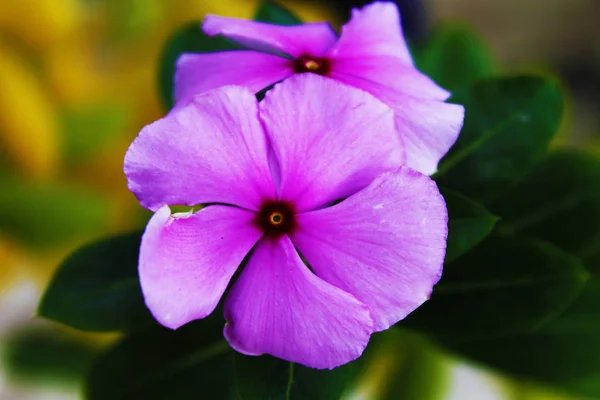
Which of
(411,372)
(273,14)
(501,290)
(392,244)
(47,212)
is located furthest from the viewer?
(47,212)

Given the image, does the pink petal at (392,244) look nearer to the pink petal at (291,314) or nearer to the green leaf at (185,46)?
the pink petal at (291,314)

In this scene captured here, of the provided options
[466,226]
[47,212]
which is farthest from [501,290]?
[47,212]

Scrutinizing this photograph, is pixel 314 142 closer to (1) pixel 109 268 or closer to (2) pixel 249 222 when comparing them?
(2) pixel 249 222

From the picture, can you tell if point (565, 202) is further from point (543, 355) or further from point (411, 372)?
point (411, 372)

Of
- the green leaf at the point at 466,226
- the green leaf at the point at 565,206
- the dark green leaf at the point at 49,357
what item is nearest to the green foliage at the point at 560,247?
the green leaf at the point at 565,206

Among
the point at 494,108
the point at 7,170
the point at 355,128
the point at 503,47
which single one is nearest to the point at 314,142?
the point at 355,128

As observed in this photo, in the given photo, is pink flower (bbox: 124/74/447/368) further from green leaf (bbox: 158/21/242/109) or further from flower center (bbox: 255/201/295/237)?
green leaf (bbox: 158/21/242/109)
